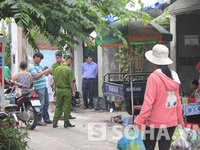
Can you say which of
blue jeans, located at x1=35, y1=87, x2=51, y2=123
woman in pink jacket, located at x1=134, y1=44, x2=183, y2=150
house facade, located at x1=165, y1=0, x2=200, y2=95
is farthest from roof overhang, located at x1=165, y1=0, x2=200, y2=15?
woman in pink jacket, located at x1=134, y1=44, x2=183, y2=150

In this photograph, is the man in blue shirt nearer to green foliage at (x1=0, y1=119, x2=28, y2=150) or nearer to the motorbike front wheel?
the motorbike front wheel

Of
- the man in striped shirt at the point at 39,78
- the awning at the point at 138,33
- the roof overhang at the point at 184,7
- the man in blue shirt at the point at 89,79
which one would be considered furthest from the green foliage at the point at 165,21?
the man in striped shirt at the point at 39,78

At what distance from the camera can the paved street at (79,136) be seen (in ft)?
28.6

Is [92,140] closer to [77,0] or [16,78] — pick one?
[16,78]

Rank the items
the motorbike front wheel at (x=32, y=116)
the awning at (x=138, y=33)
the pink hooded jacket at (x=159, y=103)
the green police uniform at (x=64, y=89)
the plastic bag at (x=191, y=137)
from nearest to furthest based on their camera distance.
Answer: the pink hooded jacket at (x=159, y=103)
the plastic bag at (x=191, y=137)
the motorbike front wheel at (x=32, y=116)
the awning at (x=138, y=33)
the green police uniform at (x=64, y=89)

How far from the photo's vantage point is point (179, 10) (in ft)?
40.7

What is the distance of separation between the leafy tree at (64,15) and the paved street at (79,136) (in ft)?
13.6

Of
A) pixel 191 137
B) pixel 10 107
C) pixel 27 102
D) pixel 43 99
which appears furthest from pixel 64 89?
pixel 191 137

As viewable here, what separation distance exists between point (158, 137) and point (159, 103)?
1.58ft

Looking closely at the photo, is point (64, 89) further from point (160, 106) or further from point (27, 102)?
point (160, 106)

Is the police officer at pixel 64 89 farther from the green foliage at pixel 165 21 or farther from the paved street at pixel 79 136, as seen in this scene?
the green foliage at pixel 165 21

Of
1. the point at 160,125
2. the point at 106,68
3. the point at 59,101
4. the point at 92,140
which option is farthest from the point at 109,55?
the point at 160,125

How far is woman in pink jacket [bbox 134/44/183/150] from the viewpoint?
5523 millimetres

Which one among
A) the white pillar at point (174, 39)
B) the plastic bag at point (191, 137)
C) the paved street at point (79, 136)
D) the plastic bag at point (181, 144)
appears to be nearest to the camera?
the plastic bag at point (181, 144)
